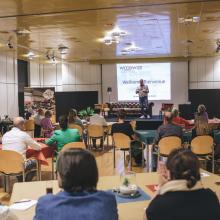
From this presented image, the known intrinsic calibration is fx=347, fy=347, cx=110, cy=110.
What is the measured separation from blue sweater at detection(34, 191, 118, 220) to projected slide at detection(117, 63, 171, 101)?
16.4m

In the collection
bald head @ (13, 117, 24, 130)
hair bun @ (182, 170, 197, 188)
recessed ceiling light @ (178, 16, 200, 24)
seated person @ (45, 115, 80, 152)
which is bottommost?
seated person @ (45, 115, 80, 152)

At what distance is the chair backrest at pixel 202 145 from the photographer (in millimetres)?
6720

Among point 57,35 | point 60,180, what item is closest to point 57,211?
point 60,180

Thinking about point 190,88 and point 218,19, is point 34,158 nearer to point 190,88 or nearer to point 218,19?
point 218,19

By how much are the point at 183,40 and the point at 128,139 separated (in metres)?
5.78

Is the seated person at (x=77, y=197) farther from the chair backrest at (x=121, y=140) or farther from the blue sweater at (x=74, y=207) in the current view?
the chair backrest at (x=121, y=140)

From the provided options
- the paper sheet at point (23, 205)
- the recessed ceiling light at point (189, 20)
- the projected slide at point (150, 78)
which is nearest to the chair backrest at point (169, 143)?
the recessed ceiling light at point (189, 20)

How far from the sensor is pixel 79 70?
19469 mm

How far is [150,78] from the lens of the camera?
711 inches

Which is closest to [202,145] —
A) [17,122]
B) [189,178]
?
[17,122]

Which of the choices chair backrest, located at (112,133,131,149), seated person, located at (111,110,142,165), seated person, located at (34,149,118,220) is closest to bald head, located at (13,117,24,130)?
chair backrest, located at (112,133,131,149)

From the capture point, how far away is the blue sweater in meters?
1.82

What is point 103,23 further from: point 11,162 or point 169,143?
point 11,162

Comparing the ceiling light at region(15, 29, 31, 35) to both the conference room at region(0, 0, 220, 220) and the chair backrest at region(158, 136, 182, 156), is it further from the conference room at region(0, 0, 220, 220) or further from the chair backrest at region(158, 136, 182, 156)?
the chair backrest at region(158, 136, 182, 156)
